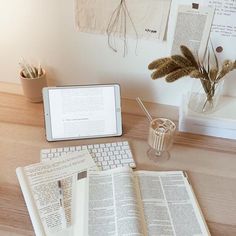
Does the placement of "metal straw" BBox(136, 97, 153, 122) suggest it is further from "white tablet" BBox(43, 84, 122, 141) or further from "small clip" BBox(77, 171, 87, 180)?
"small clip" BBox(77, 171, 87, 180)

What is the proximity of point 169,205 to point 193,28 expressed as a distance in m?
0.53

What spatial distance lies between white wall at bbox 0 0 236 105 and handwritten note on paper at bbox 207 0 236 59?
86 mm

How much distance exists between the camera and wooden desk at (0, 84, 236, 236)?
2.48 ft

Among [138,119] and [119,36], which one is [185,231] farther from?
[119,36]

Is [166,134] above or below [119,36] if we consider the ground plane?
below

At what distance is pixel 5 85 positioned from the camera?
3.95 ft

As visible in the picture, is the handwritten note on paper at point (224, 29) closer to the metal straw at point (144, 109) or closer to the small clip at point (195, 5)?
the small clip at point (195, 5)

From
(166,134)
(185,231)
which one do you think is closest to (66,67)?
(166,134)

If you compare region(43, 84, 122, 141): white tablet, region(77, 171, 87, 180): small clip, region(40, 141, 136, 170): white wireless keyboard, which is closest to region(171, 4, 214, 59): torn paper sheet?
region(43, 84, 122, 141): white tablet

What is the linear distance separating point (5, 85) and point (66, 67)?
9.6 inches

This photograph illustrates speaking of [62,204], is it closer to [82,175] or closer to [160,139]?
[82,175]

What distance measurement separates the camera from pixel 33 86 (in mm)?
1088

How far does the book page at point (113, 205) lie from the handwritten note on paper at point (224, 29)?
49cm

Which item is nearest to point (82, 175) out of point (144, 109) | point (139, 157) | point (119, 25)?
point (139, 157)
